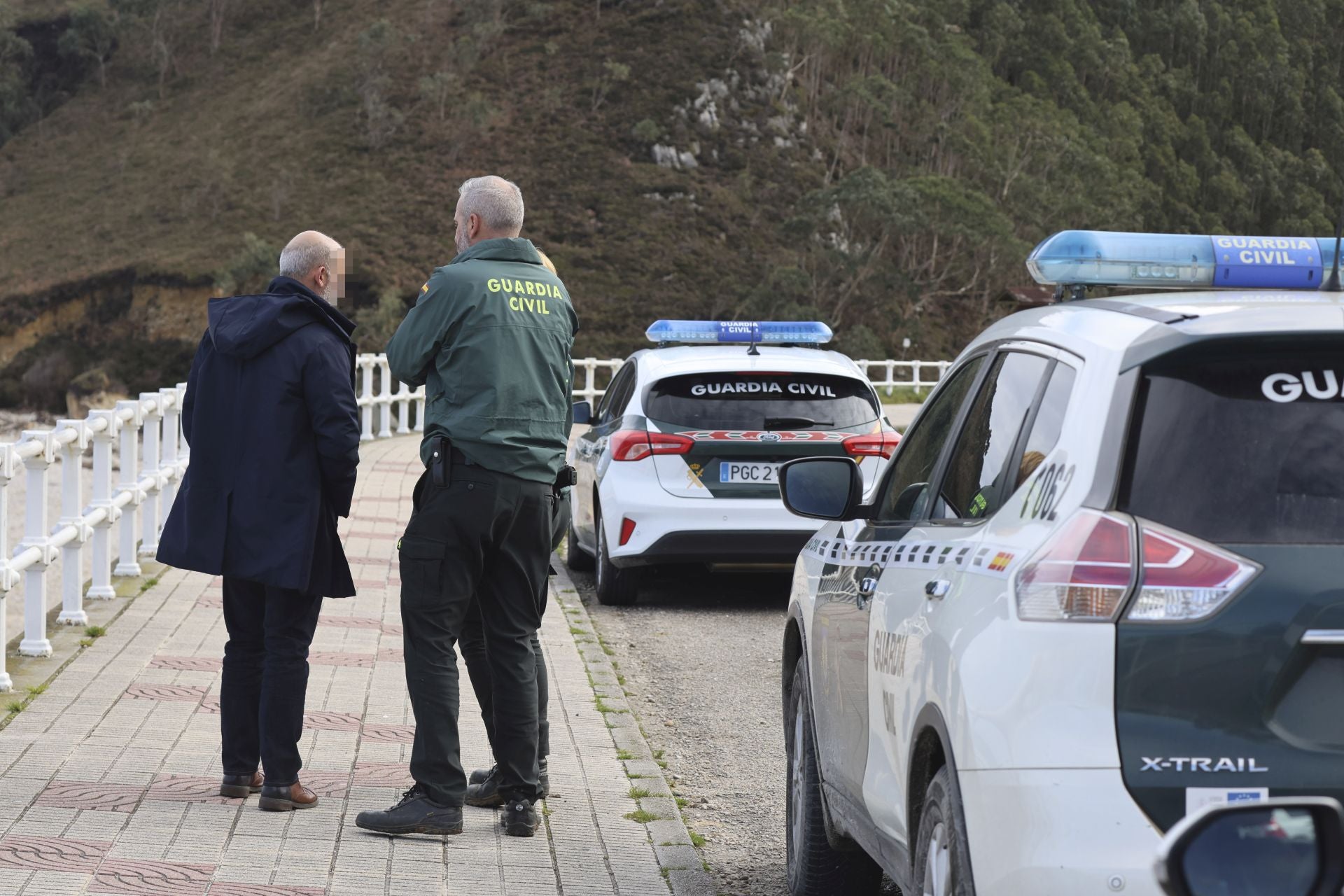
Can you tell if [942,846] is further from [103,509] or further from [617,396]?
[617,396]

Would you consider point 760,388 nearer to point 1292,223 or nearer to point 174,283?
point 174,283

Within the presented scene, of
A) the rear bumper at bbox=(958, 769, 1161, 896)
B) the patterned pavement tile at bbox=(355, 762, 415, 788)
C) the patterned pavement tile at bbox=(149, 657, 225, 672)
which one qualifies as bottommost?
the patterned pavement tile at bbox=(149, 657, 225, 672)

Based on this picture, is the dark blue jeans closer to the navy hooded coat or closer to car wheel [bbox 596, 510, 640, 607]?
the navy hooded coat

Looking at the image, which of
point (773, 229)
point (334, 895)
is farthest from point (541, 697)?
point (773, 229)

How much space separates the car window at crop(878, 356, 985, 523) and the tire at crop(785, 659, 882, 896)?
2.14 feet

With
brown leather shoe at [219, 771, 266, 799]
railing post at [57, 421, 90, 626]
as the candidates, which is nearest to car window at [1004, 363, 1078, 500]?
brown leather shoe at [219, 771, 266, 799]

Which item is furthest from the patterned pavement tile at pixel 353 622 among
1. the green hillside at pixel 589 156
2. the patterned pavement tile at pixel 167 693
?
the green hillside at pixel 589 156

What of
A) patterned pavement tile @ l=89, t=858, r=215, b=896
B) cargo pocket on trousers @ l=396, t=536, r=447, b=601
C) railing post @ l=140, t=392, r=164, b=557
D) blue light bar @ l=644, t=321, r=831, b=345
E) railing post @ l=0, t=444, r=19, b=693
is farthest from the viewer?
blue light bar @ l=644, t=321, r=831, b=345

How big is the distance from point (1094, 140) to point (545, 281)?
94404mm

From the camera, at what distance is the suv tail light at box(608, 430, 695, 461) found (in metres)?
10.7

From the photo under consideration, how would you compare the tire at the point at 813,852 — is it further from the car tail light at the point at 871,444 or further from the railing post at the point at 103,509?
the railing post at the point at 103,509

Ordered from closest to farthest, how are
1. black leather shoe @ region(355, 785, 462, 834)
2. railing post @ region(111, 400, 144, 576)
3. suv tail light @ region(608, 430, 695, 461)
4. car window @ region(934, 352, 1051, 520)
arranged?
car window @ region(934, 352, 1051, 520), black leather shoe @ region(355, 785, 462, 834), railing post @ region(111, 400, 144, 576), suv tail light @ region(608, 430, 695, 461)

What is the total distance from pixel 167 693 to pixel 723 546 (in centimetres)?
400

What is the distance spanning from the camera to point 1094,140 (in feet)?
313
